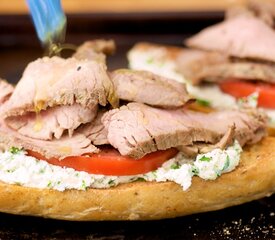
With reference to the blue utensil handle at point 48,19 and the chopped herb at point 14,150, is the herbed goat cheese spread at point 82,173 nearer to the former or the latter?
the chopped herb at point 14,150

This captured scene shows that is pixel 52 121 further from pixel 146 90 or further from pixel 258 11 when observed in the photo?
pixel 258 11

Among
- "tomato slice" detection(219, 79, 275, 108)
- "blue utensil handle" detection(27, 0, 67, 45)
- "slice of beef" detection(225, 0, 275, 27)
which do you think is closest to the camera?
"blue utensil handle" detection(27, 0, 67, 45)

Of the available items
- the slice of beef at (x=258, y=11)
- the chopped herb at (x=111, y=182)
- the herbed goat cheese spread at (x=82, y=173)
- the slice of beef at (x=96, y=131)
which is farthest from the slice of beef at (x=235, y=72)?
the chopped herb at (x=111, y=182)

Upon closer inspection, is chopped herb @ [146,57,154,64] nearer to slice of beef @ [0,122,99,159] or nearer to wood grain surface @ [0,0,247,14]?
wood grain surface @ [0,0,247,14]

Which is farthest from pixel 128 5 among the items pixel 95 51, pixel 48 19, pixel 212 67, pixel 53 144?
pixel 53 144

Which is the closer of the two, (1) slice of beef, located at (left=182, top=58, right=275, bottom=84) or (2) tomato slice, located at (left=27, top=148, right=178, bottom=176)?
(2) tomato slice, located at (left=27, top=148, right=178, bottom=176)

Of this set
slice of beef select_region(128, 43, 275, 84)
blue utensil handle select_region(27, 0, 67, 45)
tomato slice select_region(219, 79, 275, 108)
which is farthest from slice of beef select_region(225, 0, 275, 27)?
blue utensil handle select_region(27, 0, 67, 45)
